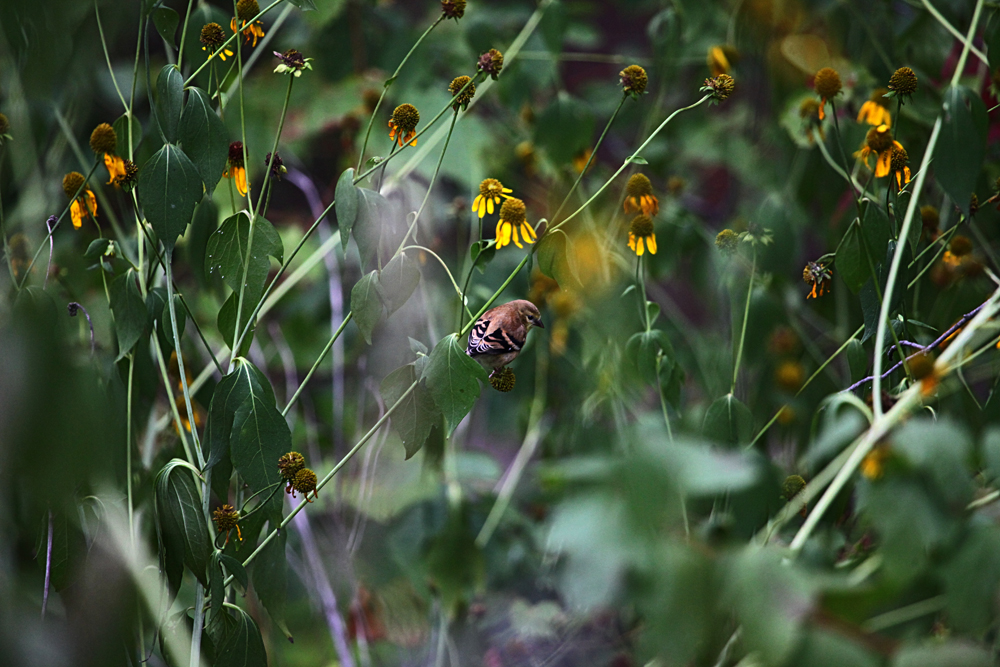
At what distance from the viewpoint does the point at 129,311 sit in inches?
32.6

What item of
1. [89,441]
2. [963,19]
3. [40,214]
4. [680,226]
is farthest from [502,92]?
[89,441]

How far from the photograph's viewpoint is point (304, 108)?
192 centimetres

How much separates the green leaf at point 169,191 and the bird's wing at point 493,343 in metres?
0.46

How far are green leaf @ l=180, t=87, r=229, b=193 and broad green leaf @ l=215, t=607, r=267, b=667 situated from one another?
0.46 meters

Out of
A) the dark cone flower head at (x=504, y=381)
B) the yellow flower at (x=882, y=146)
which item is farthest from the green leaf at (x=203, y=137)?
the yellow flower at (x=882, y=146)

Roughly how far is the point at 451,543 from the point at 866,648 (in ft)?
3.29

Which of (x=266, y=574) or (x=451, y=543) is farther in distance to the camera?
(x=451, y=543)

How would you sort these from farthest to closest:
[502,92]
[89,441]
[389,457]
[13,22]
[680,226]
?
[389,457] → [502,92] → [680,226] → [13,22] → [89,441]

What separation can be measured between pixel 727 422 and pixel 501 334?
349 mm

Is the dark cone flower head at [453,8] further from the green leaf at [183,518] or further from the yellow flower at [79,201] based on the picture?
the green leaf at [183,518]

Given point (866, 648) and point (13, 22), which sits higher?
point (13, 22)

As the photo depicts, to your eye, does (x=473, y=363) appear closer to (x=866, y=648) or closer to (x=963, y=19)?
(x=866, y=648)

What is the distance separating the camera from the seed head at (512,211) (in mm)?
863

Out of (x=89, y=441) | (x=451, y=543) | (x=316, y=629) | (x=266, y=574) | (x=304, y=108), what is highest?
(x=89, y=441)
